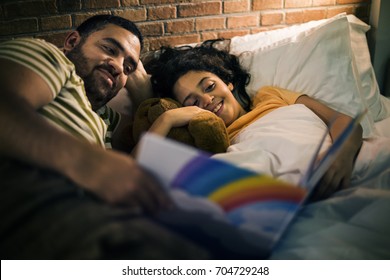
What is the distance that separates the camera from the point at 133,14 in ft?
5.62

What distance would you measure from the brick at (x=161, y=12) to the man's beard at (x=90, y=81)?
2.24 feet

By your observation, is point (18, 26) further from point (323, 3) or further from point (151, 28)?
point (323, 3)

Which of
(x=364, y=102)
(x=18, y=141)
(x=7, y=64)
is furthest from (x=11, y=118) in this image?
(x=364, y=102)

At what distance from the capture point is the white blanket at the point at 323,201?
695 millimetres

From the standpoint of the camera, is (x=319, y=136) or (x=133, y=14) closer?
(x=319, y=136)

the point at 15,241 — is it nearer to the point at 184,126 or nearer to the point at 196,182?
the point at 196,182

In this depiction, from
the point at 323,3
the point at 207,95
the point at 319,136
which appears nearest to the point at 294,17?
the point at 323,3

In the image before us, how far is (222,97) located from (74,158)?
0.83m

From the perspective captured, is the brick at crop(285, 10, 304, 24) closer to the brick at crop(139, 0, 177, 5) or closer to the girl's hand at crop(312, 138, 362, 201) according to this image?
the brick at crop(139, 0, 177, 5)

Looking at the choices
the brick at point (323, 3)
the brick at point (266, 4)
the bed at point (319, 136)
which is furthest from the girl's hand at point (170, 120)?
the brick at point (323, 3)

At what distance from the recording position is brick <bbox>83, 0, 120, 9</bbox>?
1.64 m

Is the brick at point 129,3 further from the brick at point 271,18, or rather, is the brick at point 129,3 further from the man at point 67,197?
the man at point 67,197

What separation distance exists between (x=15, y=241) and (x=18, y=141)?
6.3 inches

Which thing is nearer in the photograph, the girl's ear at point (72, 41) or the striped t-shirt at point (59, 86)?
the striped t-shirt at point (59, 86)
